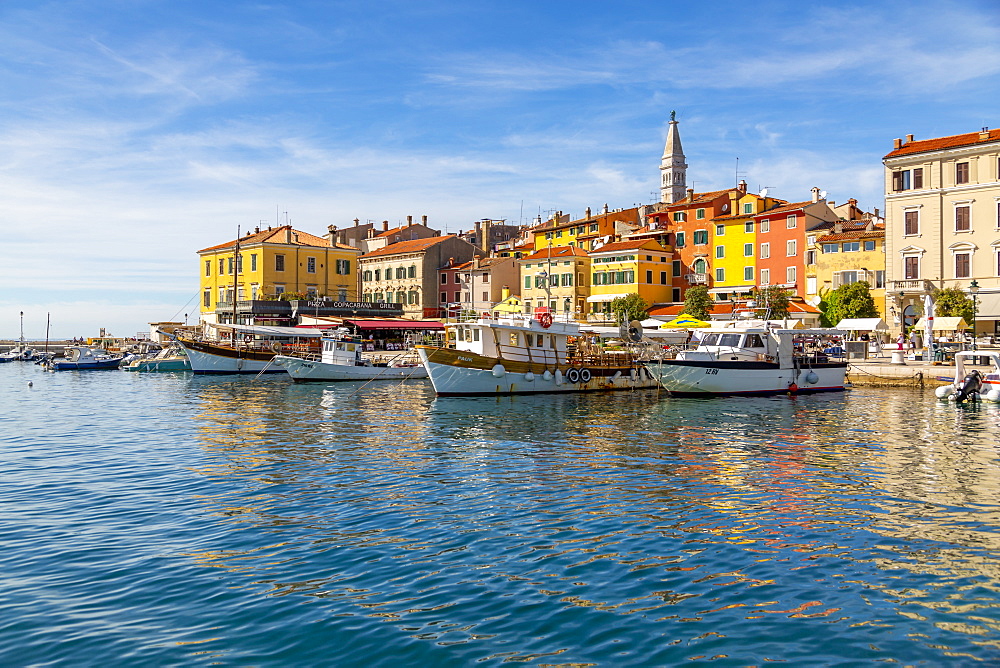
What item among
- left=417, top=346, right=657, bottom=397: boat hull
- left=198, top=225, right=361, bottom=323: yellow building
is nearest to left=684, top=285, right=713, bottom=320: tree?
left=417, top=346, right=657, bottom=397: boat hull

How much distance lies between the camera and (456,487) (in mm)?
17766

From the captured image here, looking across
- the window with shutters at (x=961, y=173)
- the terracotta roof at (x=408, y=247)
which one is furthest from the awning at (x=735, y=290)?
the terracotta roof at (x=408, y=247)

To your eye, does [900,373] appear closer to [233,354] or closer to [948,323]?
[948,323]

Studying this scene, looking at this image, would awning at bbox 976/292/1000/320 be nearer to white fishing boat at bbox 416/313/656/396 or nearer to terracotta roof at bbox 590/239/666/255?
white fishing boat at bbox 416/313/656/396

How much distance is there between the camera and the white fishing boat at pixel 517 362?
39094mm

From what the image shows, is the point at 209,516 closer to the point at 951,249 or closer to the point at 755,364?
the point at 755,364

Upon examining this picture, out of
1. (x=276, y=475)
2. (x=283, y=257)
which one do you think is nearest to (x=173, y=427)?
(x=276, y=475)

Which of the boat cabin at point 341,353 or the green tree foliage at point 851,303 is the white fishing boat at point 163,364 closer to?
the boat cabin at point 341,353

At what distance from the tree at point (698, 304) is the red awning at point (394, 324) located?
25101mm

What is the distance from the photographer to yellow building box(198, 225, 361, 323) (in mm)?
90562

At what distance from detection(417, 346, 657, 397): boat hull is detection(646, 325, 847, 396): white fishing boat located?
4.34 metres

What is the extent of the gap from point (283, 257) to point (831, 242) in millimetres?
58050

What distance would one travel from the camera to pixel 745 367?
3934 cm

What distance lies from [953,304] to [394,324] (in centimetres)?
4739
